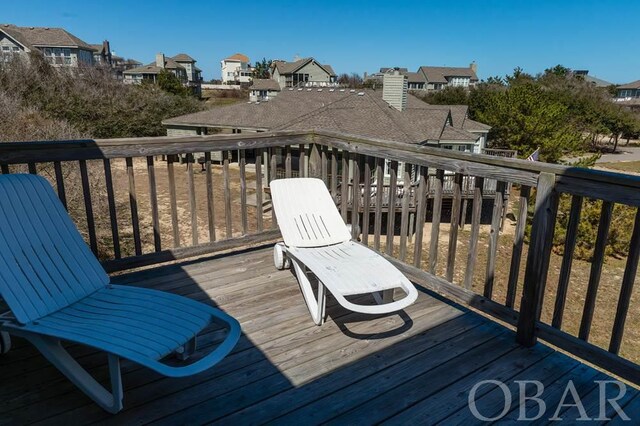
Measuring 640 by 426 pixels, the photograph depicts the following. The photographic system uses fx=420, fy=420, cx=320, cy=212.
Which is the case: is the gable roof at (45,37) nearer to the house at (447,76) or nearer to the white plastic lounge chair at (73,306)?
the house at (447,76)

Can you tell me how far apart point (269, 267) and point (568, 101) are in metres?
36.8

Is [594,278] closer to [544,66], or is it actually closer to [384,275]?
[384,275]

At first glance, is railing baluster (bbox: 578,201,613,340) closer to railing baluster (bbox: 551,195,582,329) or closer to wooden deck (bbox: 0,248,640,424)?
railing baluster (bbox: 551,195,582,329)

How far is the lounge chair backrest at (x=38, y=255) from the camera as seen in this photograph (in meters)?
1.96

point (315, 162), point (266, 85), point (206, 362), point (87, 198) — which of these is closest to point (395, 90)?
point (315, 162)

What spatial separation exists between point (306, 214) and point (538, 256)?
1.69 metres

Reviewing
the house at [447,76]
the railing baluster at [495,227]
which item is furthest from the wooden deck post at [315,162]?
the house at [447,76]

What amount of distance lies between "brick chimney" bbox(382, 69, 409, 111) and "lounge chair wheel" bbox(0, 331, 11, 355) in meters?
18.5

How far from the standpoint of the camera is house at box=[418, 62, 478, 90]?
193 ft

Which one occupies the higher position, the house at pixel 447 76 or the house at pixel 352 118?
the house at pixel 447 76

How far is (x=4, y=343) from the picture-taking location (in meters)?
2.19

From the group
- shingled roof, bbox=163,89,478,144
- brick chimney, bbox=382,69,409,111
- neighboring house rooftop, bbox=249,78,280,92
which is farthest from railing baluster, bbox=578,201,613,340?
neighboring house rooftop, bbox=249,78,280,92

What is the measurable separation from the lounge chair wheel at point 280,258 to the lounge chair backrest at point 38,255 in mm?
1350

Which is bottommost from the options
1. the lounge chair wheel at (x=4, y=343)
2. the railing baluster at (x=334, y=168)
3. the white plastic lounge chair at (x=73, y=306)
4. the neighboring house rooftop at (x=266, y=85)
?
the lounge chair wheel at (x=4, y=343)
